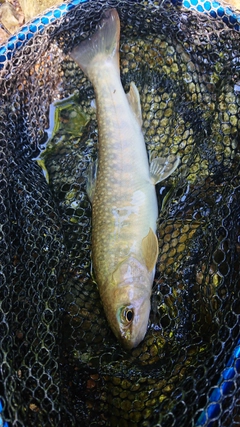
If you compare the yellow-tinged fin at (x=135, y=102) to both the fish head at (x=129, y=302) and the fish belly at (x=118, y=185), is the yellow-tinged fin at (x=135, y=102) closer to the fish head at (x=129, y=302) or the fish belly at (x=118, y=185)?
the fish belly at (x=118, y=185)

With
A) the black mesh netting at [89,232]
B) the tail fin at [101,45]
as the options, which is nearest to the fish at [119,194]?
the tail fin at [101,45]

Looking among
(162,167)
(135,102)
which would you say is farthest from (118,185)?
(135,102)

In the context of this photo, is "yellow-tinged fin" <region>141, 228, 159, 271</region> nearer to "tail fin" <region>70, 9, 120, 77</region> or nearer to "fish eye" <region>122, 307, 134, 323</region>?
"fish eye" <region>122, 307, 134, 323</region>

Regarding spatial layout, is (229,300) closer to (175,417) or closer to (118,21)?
(175,417)

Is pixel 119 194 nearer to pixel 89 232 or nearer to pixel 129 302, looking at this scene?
pixel 89 232

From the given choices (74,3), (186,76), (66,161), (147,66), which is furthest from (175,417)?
(74,3)

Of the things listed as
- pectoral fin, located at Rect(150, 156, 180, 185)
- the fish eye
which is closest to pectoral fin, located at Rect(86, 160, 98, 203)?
pectoral fin, located at Rect(150, 156, 180, 185)
